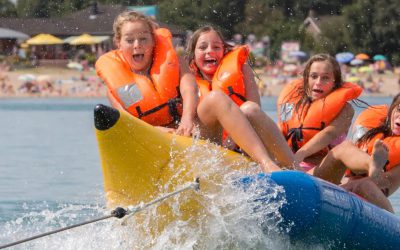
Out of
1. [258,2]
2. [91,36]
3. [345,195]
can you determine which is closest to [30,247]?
[345,195]

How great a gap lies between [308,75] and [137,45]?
0.97 metres

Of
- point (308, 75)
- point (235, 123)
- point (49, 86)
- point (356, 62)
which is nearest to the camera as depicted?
point (235, 123)

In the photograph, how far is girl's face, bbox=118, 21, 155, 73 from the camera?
5.10 meters

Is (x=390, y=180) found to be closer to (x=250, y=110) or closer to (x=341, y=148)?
(x=341, y=148)

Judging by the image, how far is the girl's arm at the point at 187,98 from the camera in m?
4.63

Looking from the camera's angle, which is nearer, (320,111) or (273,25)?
(320,111)

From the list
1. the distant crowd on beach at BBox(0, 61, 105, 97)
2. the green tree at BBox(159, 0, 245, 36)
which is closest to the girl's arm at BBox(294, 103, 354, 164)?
the green tree at BBox(159, 0, 245, 36)

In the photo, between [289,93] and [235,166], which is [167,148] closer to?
[235,166]

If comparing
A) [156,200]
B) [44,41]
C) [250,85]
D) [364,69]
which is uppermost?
[250,85]

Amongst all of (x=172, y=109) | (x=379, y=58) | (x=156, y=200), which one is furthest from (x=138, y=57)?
(x=379, y=58)

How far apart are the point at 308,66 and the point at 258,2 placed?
33681mm

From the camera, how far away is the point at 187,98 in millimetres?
4883

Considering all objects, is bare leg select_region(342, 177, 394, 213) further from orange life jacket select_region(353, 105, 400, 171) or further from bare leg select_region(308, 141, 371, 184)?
orange life jacket select_region(353, 105, 400, 171)

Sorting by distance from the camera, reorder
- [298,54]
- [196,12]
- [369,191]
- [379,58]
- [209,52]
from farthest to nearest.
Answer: [298,54]
[379,58]
[196,12]
[209,52]
[369,191]
